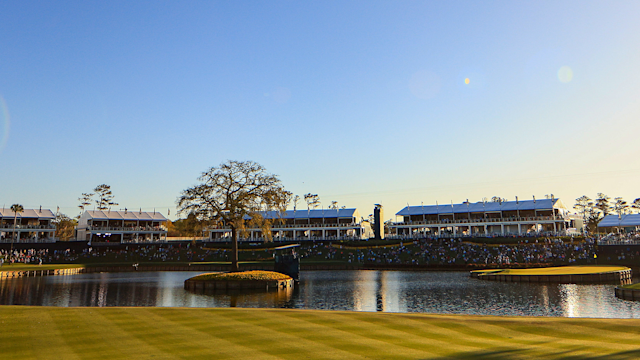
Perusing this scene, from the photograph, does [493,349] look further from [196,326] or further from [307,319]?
[196,326]

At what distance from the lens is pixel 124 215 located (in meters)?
97.6

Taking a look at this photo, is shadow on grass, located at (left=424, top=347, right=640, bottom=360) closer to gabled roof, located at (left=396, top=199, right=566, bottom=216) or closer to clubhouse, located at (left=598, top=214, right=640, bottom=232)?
clubhouse, located at (left=598, top=214, right=640, bottom=232)

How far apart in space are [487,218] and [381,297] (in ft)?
227

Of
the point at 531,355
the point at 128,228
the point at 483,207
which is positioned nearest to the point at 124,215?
the point at 128,228

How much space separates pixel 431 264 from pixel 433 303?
28.7 meters

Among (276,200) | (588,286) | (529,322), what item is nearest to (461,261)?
(588,286)

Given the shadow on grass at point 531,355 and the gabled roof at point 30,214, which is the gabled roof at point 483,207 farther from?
the shadow on grass at point 531,355

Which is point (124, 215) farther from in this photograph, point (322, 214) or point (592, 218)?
point (592, 218)

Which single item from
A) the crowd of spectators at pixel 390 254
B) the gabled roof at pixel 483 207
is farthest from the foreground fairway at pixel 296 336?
the gabled roof at pixel 483 207

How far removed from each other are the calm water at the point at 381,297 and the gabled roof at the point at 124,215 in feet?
207

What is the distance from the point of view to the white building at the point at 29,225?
8319 centimetres

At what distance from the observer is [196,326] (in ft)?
44.2

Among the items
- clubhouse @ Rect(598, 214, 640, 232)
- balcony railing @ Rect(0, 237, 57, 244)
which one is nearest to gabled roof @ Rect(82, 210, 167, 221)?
balcony railing @ Rect(0, 237, 57, 244)

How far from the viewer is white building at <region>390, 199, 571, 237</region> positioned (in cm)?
8394
